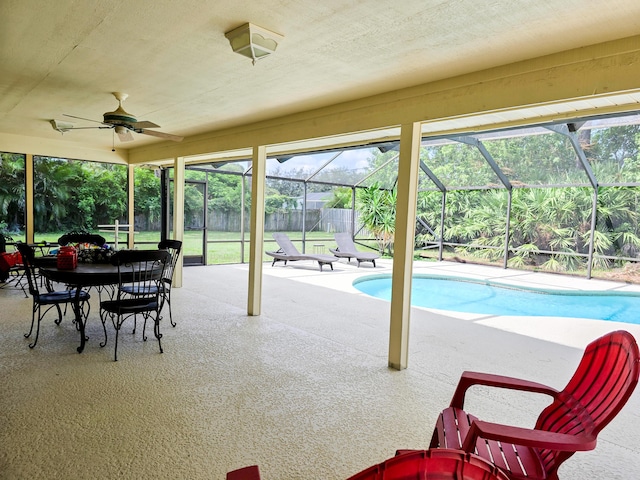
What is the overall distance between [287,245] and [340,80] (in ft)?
24.5

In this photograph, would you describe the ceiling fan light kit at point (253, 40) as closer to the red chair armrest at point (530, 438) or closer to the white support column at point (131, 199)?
the red chair armrest at point (530, 438)

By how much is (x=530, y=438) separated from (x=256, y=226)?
438cm

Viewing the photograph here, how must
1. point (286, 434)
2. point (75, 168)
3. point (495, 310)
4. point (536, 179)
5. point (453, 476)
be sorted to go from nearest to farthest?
point (453, 476) < point (286, 434) < point (495, 310) < point (75, 168) < point (536, 179)

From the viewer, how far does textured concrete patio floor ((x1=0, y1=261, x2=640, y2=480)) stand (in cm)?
229

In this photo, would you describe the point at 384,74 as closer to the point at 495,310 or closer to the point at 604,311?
the point at 495,310

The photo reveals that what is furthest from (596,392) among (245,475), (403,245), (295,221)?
(295,221)

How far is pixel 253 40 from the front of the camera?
2574 millimetres

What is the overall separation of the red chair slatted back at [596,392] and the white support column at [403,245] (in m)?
1.81

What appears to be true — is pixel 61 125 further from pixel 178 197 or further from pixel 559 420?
pixel 559 420

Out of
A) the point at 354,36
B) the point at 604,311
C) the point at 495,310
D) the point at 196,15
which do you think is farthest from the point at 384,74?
the point at 604,311

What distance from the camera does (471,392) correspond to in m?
3.29

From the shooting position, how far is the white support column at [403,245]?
3.68m

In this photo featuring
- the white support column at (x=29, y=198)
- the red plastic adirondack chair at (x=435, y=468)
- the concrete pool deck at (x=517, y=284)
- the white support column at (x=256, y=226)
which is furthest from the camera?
the white support column at (x=29, y=198)

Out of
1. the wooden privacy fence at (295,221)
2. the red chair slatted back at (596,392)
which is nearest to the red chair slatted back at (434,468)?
the red chair slatted back at (596,392)
